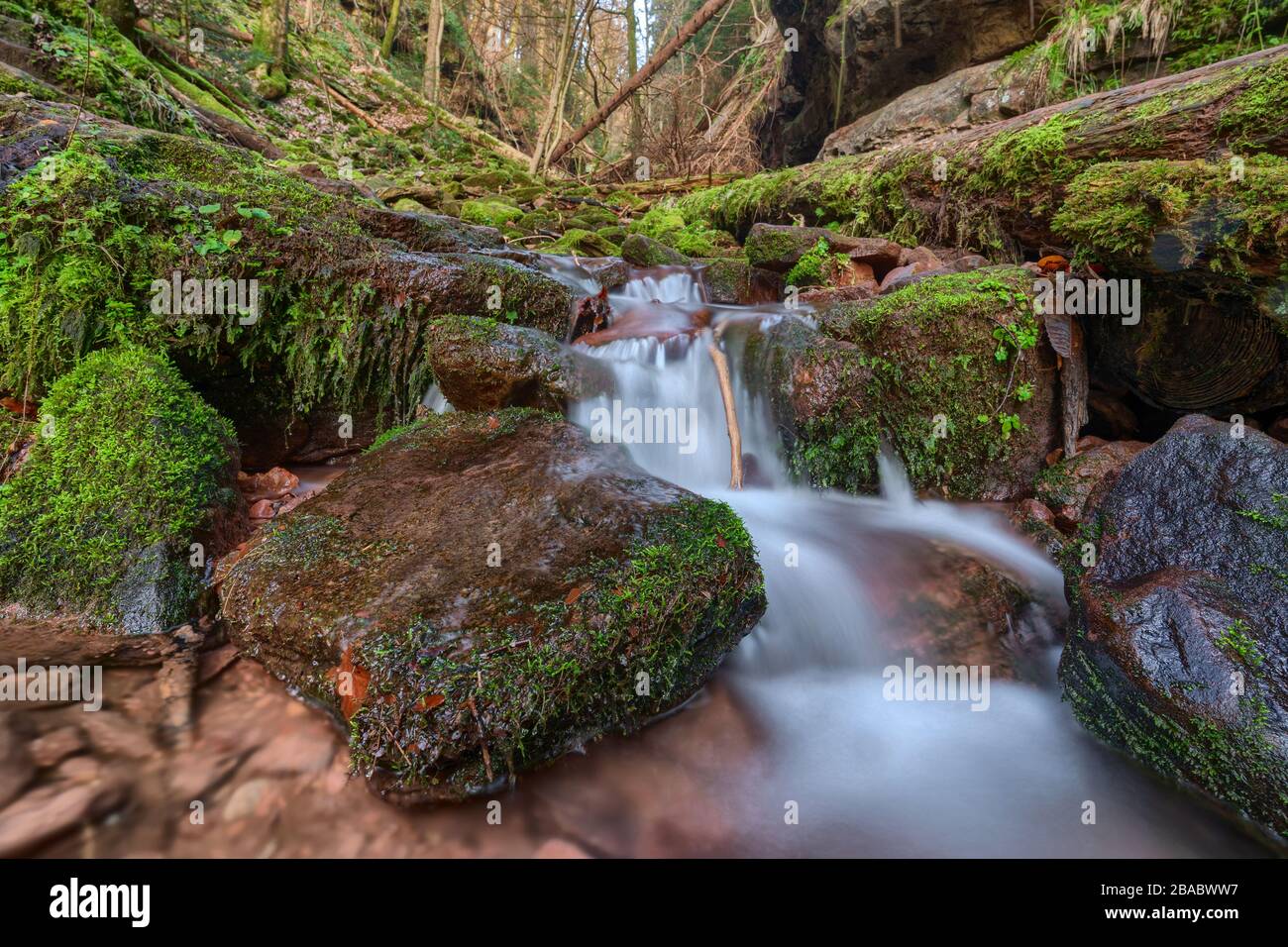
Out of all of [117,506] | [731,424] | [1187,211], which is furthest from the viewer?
[731,424]

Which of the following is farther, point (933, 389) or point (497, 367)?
point (933, 389)

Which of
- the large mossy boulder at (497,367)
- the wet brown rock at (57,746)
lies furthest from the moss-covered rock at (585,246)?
the wet brown rock at (57,746)

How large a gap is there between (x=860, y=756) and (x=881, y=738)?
0.17m

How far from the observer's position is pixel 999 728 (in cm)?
262

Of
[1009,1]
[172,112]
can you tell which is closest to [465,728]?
[172,112]

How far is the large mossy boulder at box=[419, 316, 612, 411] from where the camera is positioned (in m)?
3.83

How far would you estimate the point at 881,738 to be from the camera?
2.57 meters

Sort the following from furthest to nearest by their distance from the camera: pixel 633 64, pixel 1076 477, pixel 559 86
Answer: pixel 633 64, pixel 559 86, pixel 1076 477

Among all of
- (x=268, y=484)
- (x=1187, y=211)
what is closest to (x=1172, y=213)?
(x=1187, y=211)

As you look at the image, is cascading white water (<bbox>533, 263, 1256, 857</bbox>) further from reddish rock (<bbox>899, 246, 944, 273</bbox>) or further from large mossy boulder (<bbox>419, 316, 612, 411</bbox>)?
reddish rock (<bbox>899, 246, 944, 273</bbox>)

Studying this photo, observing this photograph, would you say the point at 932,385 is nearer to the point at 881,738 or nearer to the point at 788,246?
the point at 881,738

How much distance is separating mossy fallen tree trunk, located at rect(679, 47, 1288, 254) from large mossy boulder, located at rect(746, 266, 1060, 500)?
0.92 m

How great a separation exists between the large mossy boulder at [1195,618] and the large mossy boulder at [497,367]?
341cm
